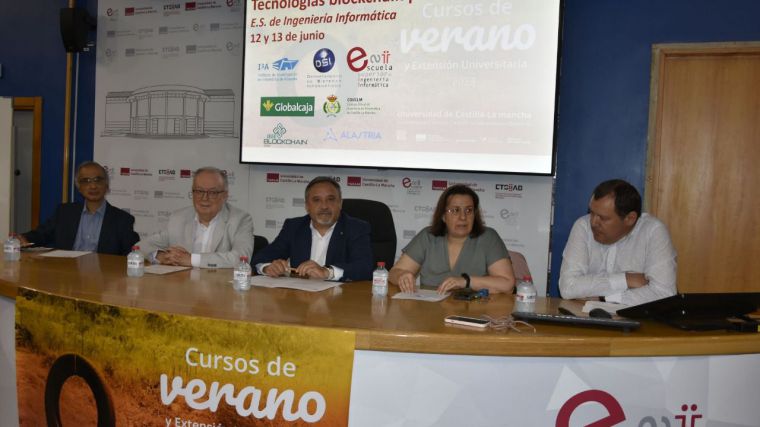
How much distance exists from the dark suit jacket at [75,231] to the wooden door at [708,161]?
3.29m

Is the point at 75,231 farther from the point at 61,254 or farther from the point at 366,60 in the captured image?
the point at 366,60

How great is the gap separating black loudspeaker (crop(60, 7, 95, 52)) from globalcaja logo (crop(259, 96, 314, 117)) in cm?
183

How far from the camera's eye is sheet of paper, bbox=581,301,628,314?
6.88 feet

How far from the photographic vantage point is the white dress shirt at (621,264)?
2.43 m

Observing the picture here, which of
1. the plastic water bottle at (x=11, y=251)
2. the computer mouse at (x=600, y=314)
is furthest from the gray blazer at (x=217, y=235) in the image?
the computer mouse at (x=600, y=314)

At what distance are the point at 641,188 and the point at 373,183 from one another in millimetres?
1801

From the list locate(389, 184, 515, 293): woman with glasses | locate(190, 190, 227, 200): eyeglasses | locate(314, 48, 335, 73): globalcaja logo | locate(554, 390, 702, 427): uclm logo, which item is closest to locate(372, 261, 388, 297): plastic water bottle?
locate(389, 184, 515, 293): woman with glasses

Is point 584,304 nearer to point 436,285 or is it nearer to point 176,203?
point 436,285

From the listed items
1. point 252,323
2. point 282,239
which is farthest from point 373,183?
point 252,323

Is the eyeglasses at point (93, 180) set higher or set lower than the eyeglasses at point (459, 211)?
higher

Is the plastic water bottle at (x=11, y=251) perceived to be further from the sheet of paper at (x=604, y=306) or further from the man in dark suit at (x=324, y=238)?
the sheet of paper at (x=604, y=306)

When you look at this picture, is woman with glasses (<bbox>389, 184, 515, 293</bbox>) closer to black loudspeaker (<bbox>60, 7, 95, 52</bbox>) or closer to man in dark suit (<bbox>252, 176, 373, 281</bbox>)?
man in dark suit (<bbox>252, 176, 373, 281</bbox>)

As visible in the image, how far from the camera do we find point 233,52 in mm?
4688

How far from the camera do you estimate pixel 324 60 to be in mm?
4270
